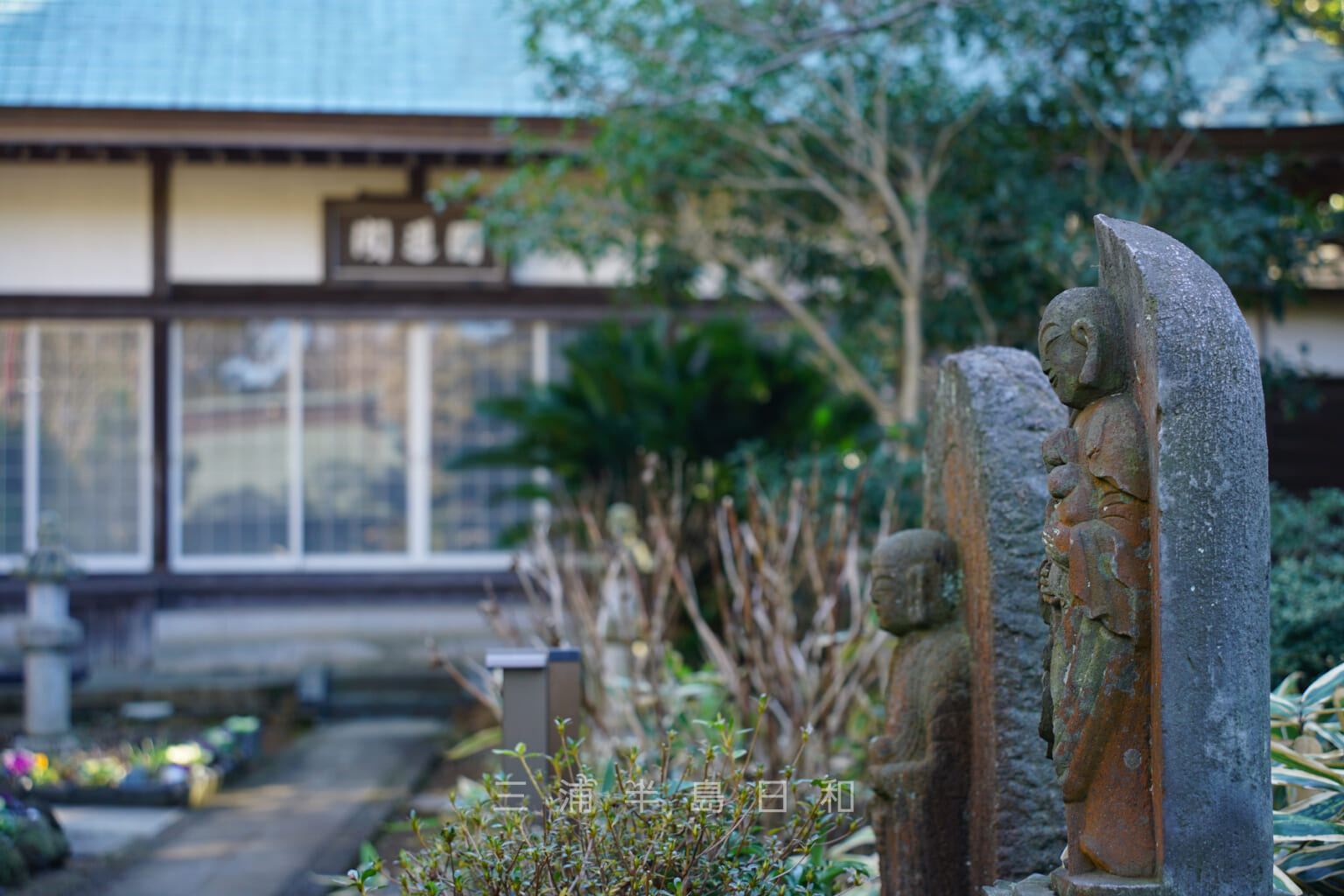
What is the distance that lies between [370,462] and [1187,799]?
8316mm

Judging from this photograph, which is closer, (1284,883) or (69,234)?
(1284,883)

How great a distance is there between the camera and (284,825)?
5859mm

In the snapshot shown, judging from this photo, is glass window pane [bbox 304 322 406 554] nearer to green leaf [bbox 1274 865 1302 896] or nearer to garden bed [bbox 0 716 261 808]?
garden bed [bbox 0 716 261 808]

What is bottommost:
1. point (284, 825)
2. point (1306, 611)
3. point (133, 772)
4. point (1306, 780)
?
point (284, 825)

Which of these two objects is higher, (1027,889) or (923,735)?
(923,735)

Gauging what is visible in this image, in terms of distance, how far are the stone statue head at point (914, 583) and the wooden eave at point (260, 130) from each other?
605cm

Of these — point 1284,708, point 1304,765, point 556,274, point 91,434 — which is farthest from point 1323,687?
point 91,434

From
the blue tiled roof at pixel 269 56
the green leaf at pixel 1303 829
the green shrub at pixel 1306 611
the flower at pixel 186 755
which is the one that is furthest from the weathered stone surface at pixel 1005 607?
the blue tiled roof at pixel 269 56

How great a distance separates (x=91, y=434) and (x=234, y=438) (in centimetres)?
117

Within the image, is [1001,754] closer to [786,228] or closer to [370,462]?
[786,228]

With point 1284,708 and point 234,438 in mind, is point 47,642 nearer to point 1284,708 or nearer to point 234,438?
point 234,438

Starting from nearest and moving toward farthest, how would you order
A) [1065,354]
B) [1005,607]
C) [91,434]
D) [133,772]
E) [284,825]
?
[1065,354] < [1005,607] < [284,825] < [133,772] < [91,434]

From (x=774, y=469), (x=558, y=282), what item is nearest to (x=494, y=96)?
(x=558, y=282)

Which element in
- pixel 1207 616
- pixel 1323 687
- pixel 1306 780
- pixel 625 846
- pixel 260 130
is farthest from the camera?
pixel 260 130
